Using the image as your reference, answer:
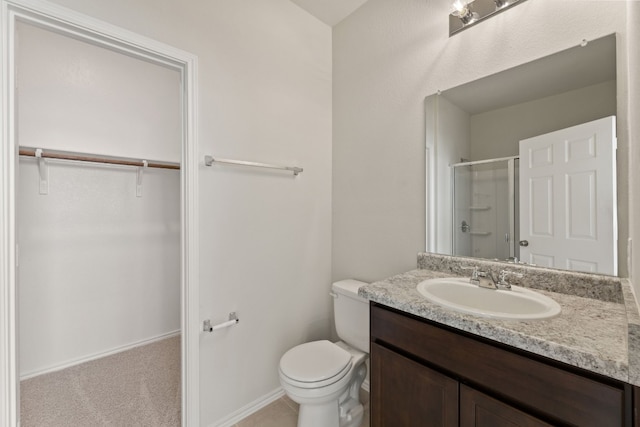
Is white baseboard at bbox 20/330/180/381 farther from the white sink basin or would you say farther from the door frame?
the white sink basin

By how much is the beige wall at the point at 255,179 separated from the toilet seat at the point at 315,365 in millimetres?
317

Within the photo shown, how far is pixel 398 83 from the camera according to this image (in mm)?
1663

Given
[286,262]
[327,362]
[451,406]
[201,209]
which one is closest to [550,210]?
[451,406]

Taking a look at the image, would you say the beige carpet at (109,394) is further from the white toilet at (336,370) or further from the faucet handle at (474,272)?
the faucet handle at (474,272)

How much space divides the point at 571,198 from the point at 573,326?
1.90 ft

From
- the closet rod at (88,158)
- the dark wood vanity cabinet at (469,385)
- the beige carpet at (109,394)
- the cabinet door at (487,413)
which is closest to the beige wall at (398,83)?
the dark wood vanity cabinet at (469,385)

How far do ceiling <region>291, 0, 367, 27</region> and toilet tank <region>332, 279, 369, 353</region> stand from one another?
1.92 meters

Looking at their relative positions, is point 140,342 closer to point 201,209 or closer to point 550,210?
point 201,209

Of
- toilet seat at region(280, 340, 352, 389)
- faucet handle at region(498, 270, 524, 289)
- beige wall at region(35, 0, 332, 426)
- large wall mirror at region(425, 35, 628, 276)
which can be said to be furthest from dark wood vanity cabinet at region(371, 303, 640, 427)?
beige wall at region(35, 0, 332, 426)

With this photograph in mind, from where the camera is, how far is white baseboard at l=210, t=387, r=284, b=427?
1.56 metres

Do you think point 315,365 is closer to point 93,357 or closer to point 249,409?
point 249,409

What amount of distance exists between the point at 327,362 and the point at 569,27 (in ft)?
6.19

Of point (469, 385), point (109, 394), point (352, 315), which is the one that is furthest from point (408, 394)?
point (109, 394)

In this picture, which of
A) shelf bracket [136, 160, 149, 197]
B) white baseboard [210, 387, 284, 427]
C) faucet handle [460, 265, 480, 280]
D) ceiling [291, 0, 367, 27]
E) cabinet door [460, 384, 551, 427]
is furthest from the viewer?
shelf bracket [136, 160, 149, 197]
